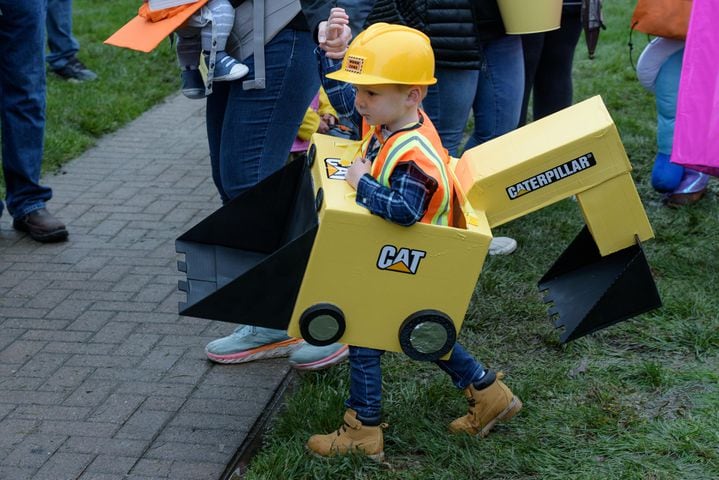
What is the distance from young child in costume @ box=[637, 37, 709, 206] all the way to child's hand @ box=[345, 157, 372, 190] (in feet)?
10.5

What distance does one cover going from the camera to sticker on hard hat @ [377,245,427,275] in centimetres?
298

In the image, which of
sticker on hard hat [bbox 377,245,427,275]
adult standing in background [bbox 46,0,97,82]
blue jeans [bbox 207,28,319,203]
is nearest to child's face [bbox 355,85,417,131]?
sticker on hard hat [bbox 377,245,427,275]

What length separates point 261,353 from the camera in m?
4.09

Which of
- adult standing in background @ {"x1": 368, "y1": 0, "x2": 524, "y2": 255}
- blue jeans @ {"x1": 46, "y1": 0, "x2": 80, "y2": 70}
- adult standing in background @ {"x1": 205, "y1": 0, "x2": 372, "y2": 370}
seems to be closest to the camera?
adult standing in background @ {"x1": 205, "y1": 0, "x2": 372, "y2": 370}

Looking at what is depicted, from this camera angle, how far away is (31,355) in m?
4.16

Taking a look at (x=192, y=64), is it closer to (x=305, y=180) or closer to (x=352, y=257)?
(x=305, y=180)

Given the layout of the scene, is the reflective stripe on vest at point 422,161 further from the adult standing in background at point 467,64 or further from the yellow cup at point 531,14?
the yellow cup at point 531,14

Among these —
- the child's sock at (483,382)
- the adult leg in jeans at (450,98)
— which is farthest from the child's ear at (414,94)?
the adult leg in jeans at (450,98)

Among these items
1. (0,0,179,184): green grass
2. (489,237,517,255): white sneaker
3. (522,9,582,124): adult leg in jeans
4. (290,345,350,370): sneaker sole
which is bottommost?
(0,0,179,184): green grass

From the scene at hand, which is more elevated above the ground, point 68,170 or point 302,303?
point 302,303

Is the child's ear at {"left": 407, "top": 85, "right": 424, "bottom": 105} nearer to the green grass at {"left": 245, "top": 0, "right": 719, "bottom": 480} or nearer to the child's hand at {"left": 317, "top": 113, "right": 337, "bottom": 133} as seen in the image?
the green grass at {"left": 245, "top": 0, "right": 719, "bottom": 480}

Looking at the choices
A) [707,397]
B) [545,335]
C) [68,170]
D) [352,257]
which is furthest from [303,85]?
[68,170]

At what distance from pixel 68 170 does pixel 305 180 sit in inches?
142

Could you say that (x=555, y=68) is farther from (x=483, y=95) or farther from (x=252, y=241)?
(x=252, y=241)
